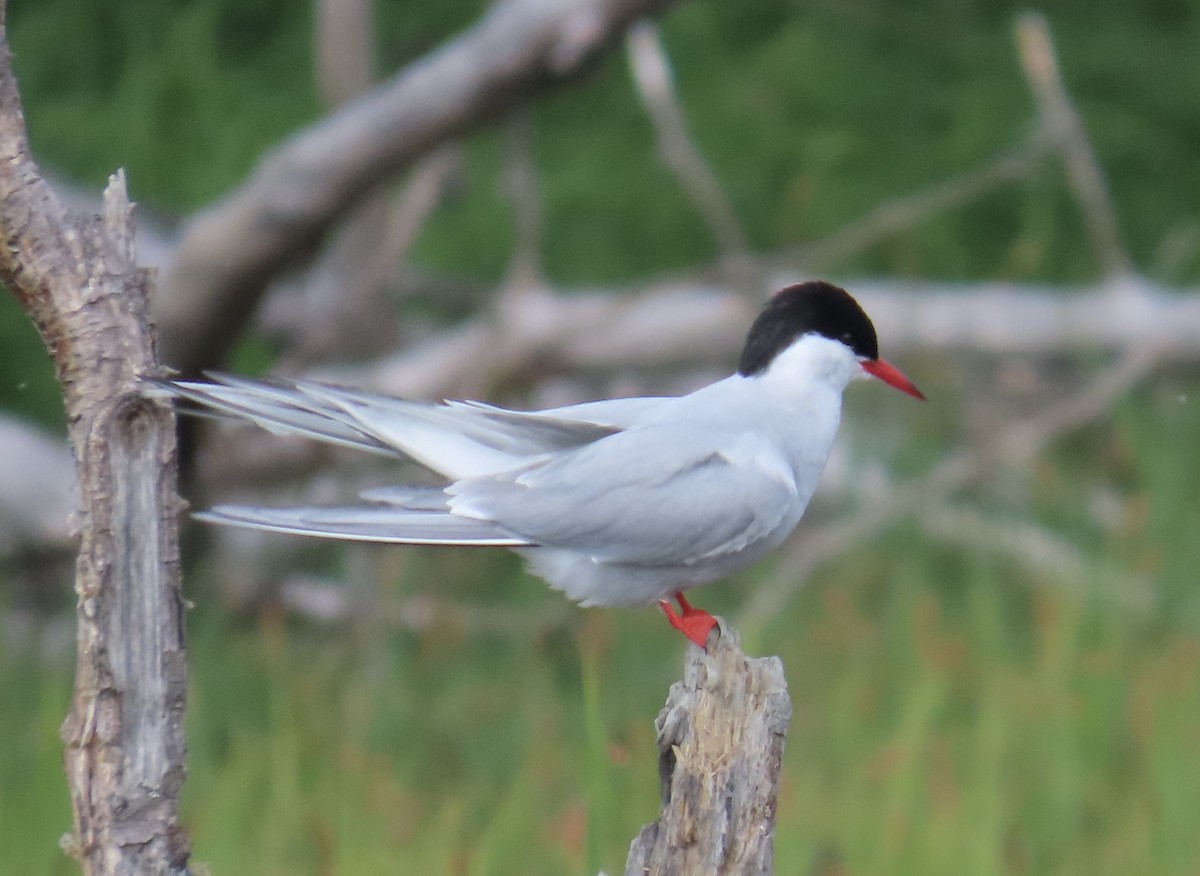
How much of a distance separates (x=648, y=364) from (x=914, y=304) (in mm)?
767

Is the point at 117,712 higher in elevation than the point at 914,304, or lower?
lower

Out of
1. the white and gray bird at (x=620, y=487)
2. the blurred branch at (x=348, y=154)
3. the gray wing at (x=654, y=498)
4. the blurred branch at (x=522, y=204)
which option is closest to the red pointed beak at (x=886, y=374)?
the white and gray bird at (x=620, y=487)

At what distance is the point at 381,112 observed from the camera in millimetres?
3586

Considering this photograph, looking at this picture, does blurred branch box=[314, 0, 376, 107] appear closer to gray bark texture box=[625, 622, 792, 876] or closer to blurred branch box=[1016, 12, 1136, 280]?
blurred branch box=[1016, 12, 1136, 280]

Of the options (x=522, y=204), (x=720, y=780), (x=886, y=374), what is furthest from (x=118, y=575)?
(x=522, y=204)

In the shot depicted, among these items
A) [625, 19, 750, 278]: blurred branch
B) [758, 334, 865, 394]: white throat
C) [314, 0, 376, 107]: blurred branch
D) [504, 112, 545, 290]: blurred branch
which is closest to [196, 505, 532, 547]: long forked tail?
[758, 334, 865, 394]: white throat

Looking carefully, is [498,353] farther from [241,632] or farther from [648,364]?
[241,632]

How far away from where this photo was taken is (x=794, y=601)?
457cm

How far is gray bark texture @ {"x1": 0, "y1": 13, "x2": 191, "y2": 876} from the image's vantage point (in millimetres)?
1385

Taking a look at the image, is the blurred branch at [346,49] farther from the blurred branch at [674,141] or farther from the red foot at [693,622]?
the red foot at [693,622]

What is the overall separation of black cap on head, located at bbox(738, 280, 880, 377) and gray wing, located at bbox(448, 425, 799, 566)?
0.94 feet

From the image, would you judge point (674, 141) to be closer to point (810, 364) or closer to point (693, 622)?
point (810, 364)

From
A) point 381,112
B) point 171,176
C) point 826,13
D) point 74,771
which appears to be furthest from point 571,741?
point 826,13

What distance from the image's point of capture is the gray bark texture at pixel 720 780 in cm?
164
